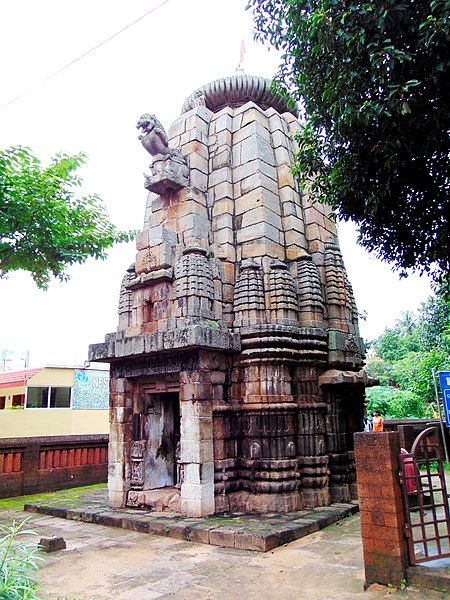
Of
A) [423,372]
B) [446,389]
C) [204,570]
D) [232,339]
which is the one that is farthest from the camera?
[423,372]

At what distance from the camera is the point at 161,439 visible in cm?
970

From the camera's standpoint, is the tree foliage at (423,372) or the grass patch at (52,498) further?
the tree foliage at (423,372)

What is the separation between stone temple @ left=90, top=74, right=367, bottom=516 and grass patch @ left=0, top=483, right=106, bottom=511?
1453 mm

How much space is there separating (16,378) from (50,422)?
2749 mm

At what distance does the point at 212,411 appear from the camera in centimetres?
836

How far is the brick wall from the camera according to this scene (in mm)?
11000

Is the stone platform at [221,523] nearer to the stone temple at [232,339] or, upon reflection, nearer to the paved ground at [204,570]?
the paved ground at [204,570]

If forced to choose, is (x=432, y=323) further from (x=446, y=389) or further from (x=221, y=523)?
(x=446, y=389)

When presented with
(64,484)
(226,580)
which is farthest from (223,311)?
(64,484)

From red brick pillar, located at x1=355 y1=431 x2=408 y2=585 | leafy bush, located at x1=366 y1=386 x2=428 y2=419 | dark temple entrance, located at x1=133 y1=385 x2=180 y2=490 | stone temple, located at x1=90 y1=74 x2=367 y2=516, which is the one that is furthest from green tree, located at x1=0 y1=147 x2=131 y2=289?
leafy bush, located at x1=366 y1=386 x2=428 y2=419

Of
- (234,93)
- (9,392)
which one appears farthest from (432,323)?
(9,392)

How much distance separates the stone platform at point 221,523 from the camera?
6672mm

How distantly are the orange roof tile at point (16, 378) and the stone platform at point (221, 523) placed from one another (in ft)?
42.1

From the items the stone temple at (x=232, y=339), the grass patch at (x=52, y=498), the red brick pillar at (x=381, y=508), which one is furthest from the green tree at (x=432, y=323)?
the red brick pillar at (x=381, y=508)
